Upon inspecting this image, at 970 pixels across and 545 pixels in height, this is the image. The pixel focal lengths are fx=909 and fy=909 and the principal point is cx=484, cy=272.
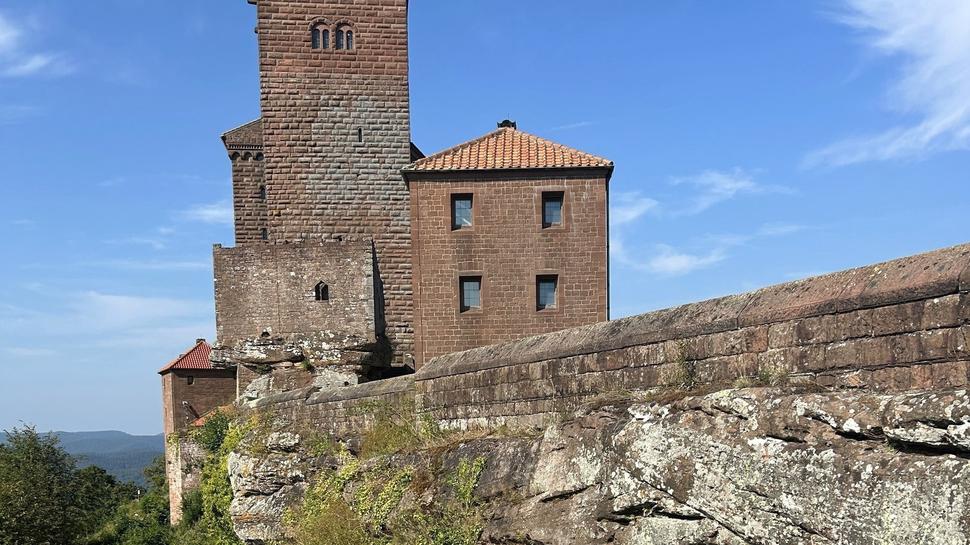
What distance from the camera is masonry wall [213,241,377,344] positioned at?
22.6 metres

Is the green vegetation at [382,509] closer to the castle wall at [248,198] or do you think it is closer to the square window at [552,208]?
the square window at [552,208]

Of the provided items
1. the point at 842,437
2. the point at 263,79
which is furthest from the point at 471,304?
the point at 842,437

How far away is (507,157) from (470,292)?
3301 mm

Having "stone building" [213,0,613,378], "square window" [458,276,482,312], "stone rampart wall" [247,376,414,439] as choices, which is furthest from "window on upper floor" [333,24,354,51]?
"stone rampart wall" [247,376,414,439]

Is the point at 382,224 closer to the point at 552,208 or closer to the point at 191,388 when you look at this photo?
the point at 552,208

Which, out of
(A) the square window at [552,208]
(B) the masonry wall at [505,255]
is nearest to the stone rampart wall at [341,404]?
(B) the masonry wall at [505,255]

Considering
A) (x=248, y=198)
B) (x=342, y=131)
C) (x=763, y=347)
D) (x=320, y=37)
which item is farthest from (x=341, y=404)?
(x=248, y=198)

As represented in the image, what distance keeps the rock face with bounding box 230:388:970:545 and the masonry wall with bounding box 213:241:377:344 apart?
49.2ft

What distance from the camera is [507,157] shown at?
21.3 m

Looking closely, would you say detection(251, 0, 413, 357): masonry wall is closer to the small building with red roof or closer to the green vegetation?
the green vegetation

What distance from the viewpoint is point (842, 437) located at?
14.4ft

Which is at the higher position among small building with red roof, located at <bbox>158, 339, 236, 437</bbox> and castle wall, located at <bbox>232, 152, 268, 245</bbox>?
castle wall, located at <bbox>232, 152, 268, 245</bbox>

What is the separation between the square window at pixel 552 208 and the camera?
69.3ft

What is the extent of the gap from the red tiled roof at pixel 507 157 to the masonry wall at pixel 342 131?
369 cm
